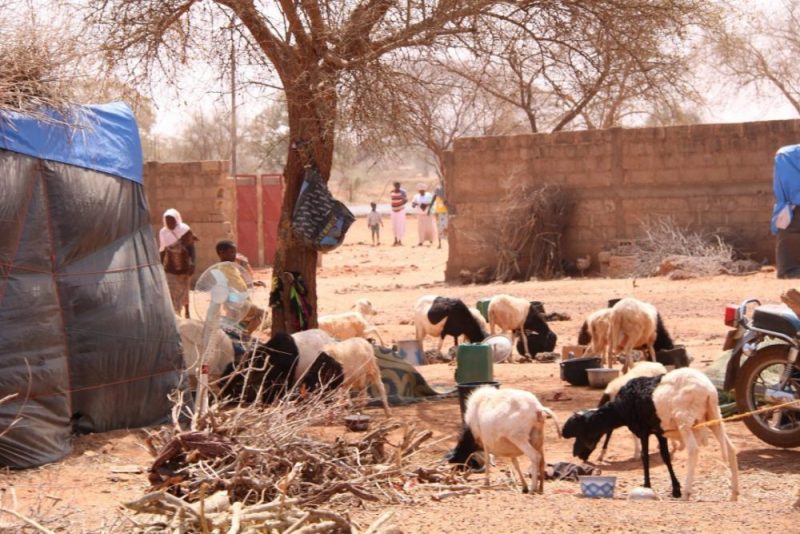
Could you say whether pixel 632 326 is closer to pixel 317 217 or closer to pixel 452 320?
pixel 452 320

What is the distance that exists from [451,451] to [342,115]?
410cm

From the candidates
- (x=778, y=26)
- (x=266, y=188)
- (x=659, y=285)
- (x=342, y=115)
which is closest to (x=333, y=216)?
(x=342, y=115)

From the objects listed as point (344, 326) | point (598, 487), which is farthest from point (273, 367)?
point (598, 487)

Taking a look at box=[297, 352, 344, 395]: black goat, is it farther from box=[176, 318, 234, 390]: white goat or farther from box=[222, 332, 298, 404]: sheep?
box=[176, 318, 234, 390]: white goat

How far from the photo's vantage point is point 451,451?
7.88 metres

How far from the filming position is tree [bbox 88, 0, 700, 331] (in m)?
11.0

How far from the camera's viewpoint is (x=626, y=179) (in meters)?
20.9

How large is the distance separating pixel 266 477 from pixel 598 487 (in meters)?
1.87

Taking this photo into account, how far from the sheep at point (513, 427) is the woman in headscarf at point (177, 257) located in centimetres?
749

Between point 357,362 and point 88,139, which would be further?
point 357,362

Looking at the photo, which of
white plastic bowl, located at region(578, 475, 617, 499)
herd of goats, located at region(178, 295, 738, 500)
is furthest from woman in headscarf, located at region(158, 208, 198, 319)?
white plastic bowl, located at region(578, 475, 617, 499)

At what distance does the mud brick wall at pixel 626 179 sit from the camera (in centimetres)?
2036

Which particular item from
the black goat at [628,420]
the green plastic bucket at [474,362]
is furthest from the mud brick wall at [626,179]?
the black goat at [628,420]

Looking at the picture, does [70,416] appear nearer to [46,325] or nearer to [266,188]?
[46,325]
